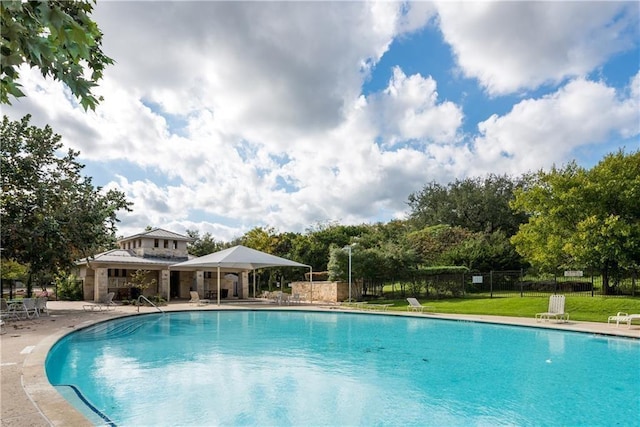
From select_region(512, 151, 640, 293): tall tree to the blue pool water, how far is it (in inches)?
283

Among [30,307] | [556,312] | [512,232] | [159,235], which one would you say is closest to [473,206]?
[512,232]

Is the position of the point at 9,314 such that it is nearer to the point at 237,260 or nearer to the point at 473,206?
the point at 237,260

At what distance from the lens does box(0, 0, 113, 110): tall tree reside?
1885mm

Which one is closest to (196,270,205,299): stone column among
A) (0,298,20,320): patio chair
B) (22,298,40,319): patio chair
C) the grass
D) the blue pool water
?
(22,298,40,319): patio chair

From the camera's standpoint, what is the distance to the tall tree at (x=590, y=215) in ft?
62.4

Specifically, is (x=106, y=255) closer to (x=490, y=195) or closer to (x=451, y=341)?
(x=451, y=341)

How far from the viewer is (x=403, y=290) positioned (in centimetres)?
2791

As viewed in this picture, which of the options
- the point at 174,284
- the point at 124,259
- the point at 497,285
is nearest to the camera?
the point at 497,285

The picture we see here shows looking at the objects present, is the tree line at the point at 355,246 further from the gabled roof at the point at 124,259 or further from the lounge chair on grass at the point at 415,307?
the lounge chair on grass at the point at 415,307

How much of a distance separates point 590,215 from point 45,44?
2353cm

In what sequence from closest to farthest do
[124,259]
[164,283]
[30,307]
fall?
1. [30,307]
2. [124,259]
3. [164,283]

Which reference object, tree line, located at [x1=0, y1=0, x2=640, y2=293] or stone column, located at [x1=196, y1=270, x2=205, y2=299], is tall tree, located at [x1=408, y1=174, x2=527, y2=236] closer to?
tree line, located at [x1=0, y1=0, x2=640, y2=293]

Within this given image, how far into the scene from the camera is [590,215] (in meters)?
20.4

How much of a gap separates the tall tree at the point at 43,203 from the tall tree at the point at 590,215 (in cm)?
2314
